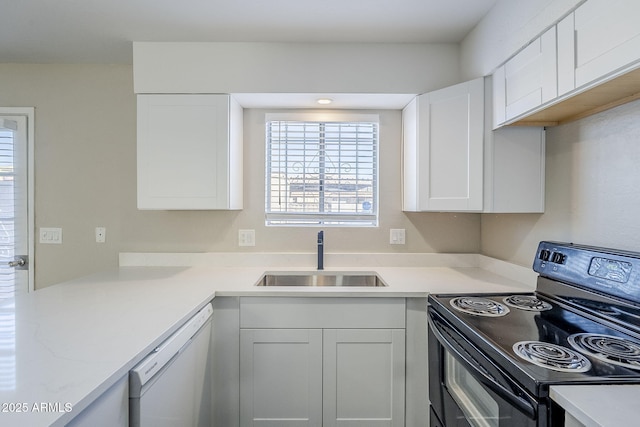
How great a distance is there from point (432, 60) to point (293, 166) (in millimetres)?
1108

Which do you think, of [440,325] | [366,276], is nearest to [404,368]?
[440,325]

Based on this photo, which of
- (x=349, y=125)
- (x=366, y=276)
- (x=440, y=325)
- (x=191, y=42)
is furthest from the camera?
(x=349, y=125)

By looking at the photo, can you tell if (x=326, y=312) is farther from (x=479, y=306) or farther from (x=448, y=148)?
(x=448, y=148)

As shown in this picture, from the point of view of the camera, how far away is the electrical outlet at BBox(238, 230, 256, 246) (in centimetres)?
221

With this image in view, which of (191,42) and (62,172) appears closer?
(191,42)

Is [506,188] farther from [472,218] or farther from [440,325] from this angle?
[440,325]

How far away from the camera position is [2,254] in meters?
2.18

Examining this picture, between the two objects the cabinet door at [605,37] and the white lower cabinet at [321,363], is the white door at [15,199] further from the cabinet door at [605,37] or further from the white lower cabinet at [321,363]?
the cabinet door at [605,37]

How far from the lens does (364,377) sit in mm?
1585

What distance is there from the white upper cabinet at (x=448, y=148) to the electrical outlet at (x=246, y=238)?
43.4 inches

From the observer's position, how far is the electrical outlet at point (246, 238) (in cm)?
221

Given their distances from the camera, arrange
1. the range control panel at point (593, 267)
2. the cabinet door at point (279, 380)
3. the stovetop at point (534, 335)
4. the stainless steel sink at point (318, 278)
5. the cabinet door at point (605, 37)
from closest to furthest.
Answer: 1. the stovetop at point (534, 335)
2. the cabinet door at point (605, 37)
3. the range control panel at point (593, 267)
4. the cabinet door at point (279, 380)
5. the stainless steel sink at point (318, 278)

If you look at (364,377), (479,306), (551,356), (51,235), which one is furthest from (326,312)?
(51,235)

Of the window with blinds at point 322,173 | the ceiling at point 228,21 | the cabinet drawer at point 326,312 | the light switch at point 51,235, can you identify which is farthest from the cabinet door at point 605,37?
the light switch at point 51,235
